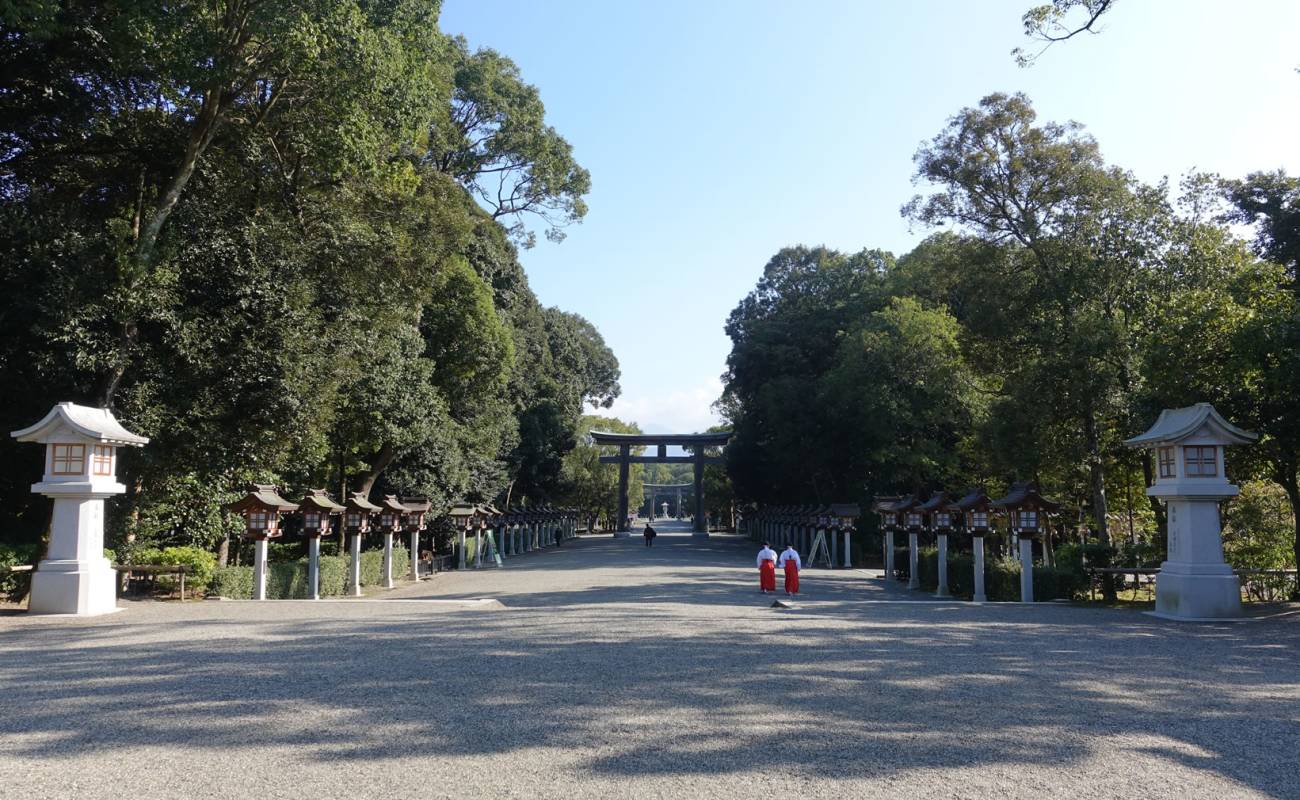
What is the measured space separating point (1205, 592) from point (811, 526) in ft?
59.6

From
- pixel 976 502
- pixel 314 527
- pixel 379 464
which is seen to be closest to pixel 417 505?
pixel 379 464

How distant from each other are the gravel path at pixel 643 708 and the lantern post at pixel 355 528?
623 centimetres

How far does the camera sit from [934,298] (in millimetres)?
34219

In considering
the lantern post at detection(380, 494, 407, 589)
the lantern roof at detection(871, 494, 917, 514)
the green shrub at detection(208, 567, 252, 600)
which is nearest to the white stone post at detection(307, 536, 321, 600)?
the green shrub at detection(208, 567, 252, 600)

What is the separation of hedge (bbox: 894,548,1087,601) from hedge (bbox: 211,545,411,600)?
12.3 metres

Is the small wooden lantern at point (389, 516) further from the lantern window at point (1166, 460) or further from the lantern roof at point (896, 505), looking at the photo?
the lantern window at point (1166, 460)

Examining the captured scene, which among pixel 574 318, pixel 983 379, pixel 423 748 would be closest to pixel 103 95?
pixel 423 748

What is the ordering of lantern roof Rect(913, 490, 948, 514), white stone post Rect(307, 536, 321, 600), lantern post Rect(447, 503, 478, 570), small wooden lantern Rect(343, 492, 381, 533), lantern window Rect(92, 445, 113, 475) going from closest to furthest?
1. lantern window Rect(92, 445, 113, 475)
2. white stone post Rect(307, 536, 321, 600)
3. small wooden lantern Rect(343, 492, 381, 533)
4. lantern roof Rect(913, 490, 948, 514)
5. lantern post Rect(447, 503, 478, 570)

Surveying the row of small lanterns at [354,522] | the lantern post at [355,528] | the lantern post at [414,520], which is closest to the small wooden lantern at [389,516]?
the row of small lanterns at [354,522]

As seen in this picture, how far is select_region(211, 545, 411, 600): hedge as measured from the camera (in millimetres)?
14398

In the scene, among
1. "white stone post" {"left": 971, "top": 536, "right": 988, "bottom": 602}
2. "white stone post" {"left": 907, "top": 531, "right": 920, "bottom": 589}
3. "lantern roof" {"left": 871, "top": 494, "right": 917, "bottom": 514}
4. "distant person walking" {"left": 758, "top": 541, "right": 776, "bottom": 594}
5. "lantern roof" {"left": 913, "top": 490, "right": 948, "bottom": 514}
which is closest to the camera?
"white stone post" {"left": 971, "top": 536, "right": 988, "bottom": 602}

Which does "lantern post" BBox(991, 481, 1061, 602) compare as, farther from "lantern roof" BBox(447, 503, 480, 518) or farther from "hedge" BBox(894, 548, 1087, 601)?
"lantern roof" BBox(447, 503, 480, 518)

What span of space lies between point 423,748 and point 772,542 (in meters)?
36.5

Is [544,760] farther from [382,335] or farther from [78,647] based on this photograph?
[382,335]
